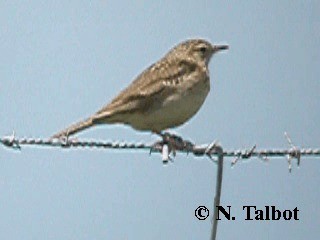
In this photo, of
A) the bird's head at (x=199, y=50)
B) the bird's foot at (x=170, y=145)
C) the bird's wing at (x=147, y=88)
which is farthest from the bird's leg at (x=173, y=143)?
the bird's head at (x=199, y=50)

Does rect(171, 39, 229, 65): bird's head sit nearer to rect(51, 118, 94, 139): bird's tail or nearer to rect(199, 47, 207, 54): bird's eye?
rect(199, 47, 207, 54): bird's eye

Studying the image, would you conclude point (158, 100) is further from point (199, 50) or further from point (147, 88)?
point (199, 50)

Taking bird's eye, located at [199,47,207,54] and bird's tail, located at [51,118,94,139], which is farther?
bird's eye, located at [199,47,207,54]

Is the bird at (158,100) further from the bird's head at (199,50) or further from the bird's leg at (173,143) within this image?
the bird's head at (199,50)

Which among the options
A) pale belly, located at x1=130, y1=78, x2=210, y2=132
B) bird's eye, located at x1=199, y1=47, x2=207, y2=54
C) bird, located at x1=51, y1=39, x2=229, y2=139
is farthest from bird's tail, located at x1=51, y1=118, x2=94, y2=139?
bird's eye, located at x1=199, y1=47, x2=207, y2=54

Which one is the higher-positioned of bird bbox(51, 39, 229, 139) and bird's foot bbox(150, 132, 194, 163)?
bird bbox(51, 39, 229, 139)

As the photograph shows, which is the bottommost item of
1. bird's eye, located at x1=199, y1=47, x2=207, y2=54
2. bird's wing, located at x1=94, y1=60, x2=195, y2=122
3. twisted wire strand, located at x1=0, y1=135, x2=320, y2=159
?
twisted wire strand, located at x1=0, y1=135, x2=320, y2=159

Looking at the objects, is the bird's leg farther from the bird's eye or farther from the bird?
the bird's eye

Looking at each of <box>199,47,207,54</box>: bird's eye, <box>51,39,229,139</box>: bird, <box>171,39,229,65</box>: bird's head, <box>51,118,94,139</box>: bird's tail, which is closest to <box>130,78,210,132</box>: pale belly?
<box>51,39,229,139</box>: bird
